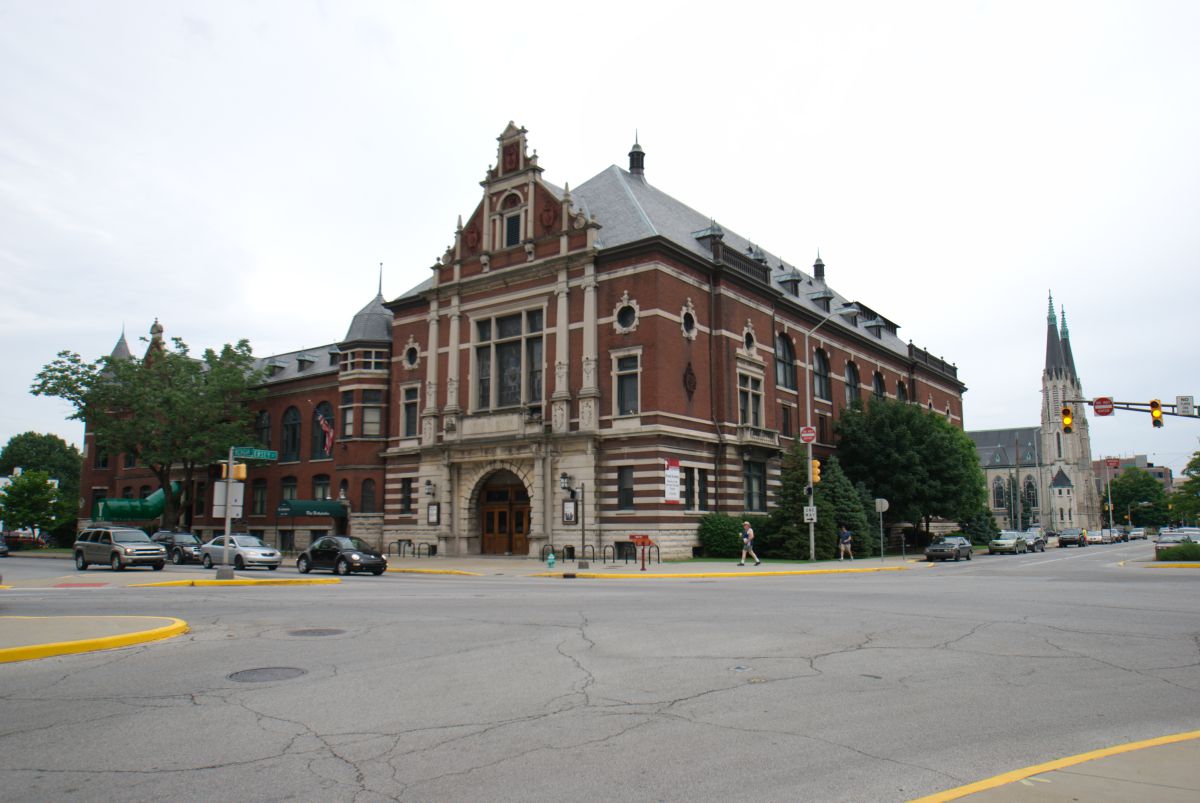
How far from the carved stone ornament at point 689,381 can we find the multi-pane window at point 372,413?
67.1 ft

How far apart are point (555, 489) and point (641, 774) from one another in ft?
113

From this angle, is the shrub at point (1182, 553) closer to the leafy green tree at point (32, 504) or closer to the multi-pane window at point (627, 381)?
the multi-pane window at point (627, 381)

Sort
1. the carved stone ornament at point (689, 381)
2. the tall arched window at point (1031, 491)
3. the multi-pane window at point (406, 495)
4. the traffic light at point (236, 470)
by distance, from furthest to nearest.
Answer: the tall arched window at point (1031, 491) → the multi-pane window at point (406, 495) → the carved stone ornament at point (689, 381) → the traffic light at point (236, 470)

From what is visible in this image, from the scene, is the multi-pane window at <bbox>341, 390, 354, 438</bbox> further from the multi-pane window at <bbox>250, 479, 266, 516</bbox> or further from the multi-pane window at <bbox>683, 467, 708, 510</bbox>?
the multi-pane window at <bbox>683, 467, 708, 510</bbox>

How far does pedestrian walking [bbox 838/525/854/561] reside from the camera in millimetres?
40531

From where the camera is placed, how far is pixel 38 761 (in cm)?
641

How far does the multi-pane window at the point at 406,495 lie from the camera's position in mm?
48094

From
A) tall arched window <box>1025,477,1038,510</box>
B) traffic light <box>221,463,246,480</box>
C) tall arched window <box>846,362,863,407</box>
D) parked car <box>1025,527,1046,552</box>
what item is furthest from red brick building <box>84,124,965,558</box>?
tall arched window <box>1025,477,1038,510</box>

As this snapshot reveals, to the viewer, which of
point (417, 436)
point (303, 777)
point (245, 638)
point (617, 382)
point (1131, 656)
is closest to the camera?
point (303, 777)

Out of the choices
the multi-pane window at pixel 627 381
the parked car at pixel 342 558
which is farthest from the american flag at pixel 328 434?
the multi-pane window at pixel 627 381

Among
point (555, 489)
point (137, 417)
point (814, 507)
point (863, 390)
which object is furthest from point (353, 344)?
point (863, 390)

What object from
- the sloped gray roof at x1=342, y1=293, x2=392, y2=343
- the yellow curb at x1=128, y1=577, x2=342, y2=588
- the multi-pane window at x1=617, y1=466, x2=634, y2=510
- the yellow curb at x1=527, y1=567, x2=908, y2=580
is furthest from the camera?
the sloped gray roof at x1=342, y1=293, x2=392, y2=343

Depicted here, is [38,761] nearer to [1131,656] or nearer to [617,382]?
[1131,656]

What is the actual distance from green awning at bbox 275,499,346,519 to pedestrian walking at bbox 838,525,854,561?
2799 cm
